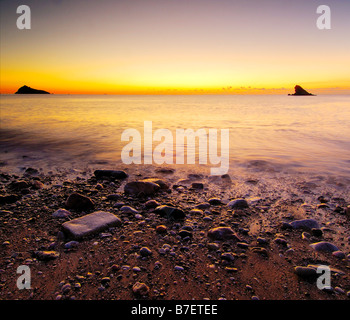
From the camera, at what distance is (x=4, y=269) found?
2.98 m

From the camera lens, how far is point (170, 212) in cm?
441

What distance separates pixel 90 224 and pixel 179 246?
159 centimetres

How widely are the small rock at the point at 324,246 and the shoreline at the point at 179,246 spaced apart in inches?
3.7

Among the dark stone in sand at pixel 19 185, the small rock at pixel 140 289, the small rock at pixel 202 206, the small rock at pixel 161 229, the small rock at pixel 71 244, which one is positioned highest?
the dark stone in sand at pixel 19 185

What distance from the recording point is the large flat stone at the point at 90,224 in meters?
3.69

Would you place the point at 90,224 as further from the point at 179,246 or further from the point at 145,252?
the point at 179,246

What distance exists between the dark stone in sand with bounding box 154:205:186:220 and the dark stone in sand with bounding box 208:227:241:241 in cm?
75

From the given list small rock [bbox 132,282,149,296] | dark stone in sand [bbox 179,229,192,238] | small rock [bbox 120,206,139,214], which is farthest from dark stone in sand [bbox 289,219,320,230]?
small rock [bbox 120,206,139,214]

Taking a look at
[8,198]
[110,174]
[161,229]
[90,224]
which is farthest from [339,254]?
[8,198]

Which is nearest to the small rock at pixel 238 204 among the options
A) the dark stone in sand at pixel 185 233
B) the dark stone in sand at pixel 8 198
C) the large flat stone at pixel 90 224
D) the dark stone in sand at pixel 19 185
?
the dark stone in sand at pixel 185 233

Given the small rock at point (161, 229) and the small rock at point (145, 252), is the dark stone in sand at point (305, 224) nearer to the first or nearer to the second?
the small rock at point (161, 229)
